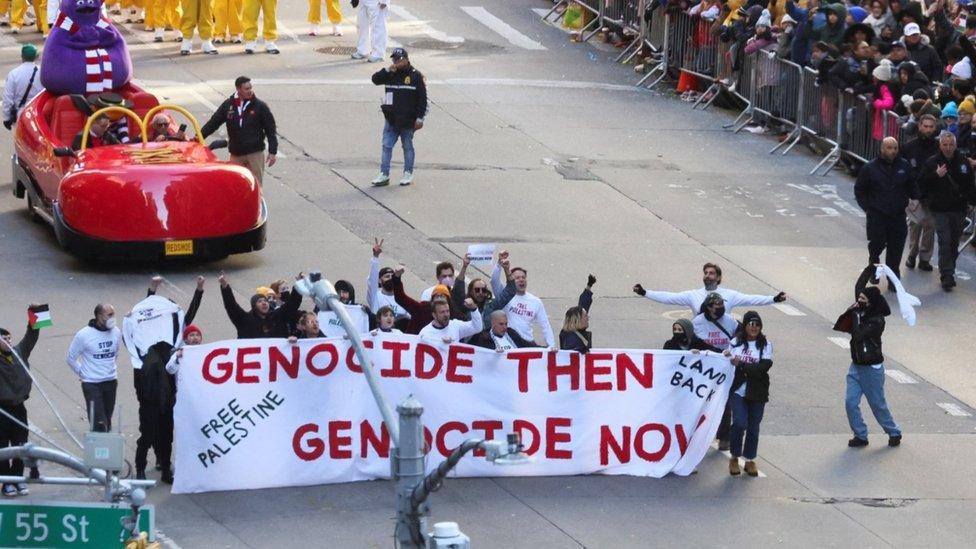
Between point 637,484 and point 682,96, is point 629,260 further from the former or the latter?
point 682,96

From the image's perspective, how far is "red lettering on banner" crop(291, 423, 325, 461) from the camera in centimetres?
1507

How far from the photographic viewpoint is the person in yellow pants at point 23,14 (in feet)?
105

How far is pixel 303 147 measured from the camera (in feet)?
Answer: 84.3

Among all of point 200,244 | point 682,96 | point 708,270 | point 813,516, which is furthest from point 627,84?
point 813,516

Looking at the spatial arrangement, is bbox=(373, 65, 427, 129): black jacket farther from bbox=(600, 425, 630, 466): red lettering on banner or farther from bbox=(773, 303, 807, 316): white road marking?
bbox=(600, 425, 630, 466): red lettering on banner

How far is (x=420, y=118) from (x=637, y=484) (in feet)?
30.5

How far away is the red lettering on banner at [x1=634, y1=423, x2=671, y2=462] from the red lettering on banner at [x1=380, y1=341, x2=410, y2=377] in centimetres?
188

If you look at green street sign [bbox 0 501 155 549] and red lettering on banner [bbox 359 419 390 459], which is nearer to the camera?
green street sign [bbox 0 501 155 549]

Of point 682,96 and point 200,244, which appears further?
point 682,96

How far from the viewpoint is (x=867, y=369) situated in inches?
635

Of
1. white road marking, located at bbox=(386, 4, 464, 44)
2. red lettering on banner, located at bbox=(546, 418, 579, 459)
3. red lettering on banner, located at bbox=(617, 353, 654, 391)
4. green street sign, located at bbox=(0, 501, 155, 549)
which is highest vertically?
green street sign, located at bbox=(0, 501, 155, 549)

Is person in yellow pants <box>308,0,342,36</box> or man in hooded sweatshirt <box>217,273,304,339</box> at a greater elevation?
man in hooded sweatshirt <box>217,273,304,339</box>

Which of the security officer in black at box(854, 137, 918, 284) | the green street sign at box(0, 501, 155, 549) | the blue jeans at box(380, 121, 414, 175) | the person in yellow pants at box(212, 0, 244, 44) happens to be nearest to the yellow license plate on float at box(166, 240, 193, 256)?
the blue jeans at box(380, 121, 414, 175)

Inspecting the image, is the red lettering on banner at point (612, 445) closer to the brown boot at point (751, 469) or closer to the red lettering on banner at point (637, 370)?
the red lettering on banner at point (637, 370)
